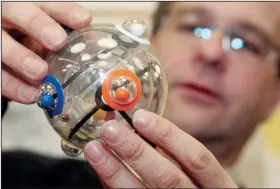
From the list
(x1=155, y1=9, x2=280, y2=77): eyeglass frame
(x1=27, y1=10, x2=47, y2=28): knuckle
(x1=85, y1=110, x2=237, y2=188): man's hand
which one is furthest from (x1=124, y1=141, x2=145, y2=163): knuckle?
(x1=155, y1=9, x2=280, y2=77): eyeglass frame

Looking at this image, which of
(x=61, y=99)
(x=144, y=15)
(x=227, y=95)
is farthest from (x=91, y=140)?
(x=144, y=15)

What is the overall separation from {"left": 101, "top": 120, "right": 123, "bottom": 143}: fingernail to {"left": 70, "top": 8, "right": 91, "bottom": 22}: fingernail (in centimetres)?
16

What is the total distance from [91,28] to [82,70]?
0.26 ft

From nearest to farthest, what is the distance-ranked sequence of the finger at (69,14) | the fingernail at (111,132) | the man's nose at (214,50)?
1. the fingernail at (111,132)
2. the finger at (69,14)
3. the man's nose at (214,50)

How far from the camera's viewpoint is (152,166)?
1.45 feet

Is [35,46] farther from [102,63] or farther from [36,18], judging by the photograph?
[102,63]

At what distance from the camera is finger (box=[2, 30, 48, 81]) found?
48cm

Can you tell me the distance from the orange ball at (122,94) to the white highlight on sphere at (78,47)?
3.4 inches

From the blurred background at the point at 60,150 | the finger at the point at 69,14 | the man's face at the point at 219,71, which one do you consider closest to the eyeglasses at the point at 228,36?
the man's face at the point at 219,71

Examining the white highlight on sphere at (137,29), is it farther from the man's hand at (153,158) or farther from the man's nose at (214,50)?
the man's nose at (214,50)

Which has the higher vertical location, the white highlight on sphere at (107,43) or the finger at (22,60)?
the white highlight on sphere at (107,43)

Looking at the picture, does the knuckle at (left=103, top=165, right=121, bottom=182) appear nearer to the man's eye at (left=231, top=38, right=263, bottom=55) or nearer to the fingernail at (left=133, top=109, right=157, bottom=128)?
the fingernail at (left=133, top=109, right=157, bottom=128)

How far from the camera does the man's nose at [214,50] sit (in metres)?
0.86

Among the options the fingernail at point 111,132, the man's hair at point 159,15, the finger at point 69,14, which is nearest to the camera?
the fingernail at point 111,132
